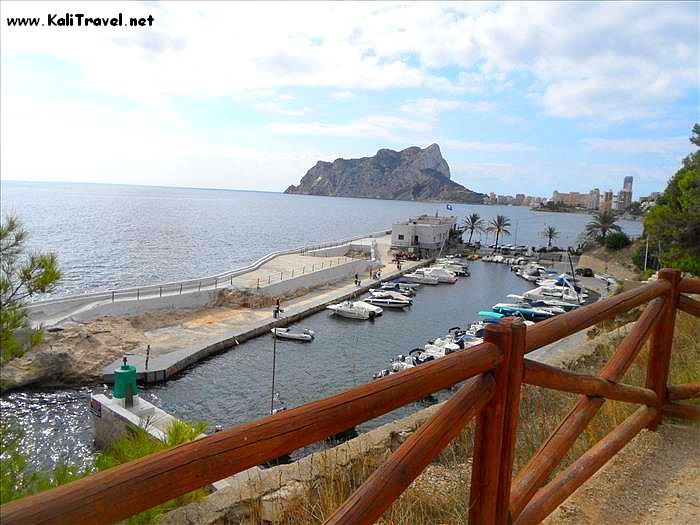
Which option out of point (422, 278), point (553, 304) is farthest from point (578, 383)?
point (422, 278)

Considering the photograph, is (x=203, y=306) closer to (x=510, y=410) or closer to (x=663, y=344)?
(x=663, y=344)

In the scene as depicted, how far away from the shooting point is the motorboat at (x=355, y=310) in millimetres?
31031

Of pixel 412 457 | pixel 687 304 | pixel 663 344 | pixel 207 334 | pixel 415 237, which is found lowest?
pixel 207 334

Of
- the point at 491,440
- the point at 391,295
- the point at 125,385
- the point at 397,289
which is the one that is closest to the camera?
the point at 491,440

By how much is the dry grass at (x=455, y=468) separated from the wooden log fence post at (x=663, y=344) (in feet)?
1.48

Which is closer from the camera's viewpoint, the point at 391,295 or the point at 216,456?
the point at 216,456

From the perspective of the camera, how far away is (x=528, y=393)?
238 inches

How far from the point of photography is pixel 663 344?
369 centimetres

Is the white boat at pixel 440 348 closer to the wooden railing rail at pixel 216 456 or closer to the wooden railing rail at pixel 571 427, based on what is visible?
the wooden railing rail at pixel 571 427

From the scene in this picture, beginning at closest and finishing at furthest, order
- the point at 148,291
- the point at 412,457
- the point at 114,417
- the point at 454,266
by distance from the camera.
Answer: the point at 412,457, the point at 114,417, the point at 148,291, the point at 454,266

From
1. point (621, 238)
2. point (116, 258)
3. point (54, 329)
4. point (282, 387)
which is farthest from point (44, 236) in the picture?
point (621, 238)

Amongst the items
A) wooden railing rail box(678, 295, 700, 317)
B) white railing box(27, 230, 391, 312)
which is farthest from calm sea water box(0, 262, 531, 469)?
wooden railing rail box(678, 295, 700, 317)

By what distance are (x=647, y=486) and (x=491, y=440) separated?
2.16 m

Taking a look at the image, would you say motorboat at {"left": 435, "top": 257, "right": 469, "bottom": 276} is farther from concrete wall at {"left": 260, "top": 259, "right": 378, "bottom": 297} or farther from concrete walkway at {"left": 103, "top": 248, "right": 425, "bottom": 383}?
concrete walkway at {"left": 103, "top": 248, "right": 425, "bottom": 383}
